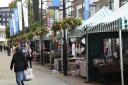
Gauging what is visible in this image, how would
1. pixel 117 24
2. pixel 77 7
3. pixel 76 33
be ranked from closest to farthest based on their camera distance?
1. pixel 117 24
2. pixel 76 33
3. pixel 77 7

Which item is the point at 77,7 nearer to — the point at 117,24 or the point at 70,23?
the point at 70,23

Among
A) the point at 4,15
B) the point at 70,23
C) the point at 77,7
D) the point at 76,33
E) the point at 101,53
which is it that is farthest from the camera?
the point at 4,15

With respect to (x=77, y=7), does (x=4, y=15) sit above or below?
above

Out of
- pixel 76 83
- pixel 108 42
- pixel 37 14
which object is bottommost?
pixel 76 83

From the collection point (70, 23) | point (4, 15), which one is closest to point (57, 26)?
point (70, 23)

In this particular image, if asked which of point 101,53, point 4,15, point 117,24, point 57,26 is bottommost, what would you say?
point 101,53

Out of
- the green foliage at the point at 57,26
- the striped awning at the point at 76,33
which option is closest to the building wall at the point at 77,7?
the green foliage at the point at 57,26

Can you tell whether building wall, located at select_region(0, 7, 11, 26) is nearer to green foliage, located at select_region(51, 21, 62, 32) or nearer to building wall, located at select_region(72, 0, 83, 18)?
building wall, located at select_region(72, 0, 83, 18)

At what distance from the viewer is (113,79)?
21453 millimetres

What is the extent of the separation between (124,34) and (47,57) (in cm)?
1845

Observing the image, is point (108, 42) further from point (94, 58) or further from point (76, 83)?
point (76, 83)

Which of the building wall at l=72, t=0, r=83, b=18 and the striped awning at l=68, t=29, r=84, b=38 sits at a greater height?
the building wall at l=72, t=0, r=83, b=18

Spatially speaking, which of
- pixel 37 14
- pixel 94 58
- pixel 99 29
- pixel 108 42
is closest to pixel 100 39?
pixel 94 58

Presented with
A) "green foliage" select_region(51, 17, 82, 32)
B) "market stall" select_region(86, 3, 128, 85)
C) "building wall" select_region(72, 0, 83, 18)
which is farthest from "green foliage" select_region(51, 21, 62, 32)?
"building wall" select_region(72, 0, 83, 18)
